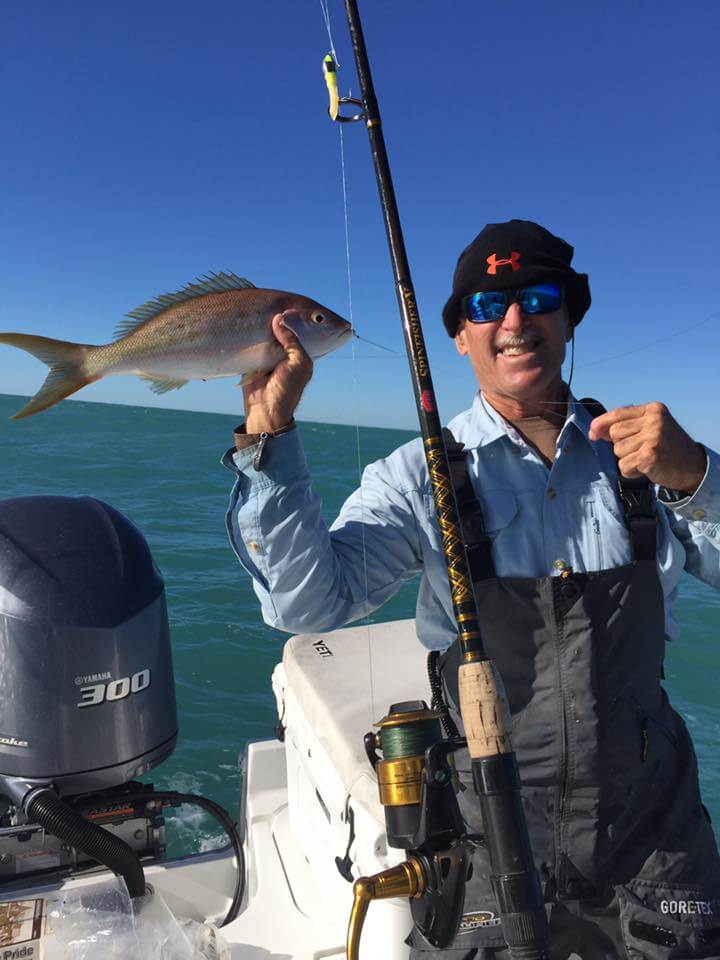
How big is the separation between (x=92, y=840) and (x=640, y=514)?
195cm

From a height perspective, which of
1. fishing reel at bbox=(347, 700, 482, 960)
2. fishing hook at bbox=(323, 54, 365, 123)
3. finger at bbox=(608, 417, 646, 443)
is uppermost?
fishing hook at bbox=(323, 54, 365, 123)

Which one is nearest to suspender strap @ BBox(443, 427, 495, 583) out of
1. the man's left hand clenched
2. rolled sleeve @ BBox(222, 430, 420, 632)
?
rolled sleeve @ BBox(222, 430, 420, 632)

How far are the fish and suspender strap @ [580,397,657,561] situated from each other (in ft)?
3.19

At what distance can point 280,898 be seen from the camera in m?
2.41

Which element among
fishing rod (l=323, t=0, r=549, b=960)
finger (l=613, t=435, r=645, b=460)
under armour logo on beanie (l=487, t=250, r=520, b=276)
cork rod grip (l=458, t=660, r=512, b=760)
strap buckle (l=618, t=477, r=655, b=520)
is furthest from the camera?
under armour logo on beanie (l=487, t=250, r=520, b=276)

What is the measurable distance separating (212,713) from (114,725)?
3263 millimetres

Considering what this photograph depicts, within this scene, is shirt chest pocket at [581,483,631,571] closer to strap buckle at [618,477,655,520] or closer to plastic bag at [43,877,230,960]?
strap buckle at [618,477,655,520]

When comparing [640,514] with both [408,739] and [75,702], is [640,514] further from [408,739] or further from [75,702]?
[75,702]

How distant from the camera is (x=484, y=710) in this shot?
1.56m

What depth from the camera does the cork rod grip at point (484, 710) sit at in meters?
1.52

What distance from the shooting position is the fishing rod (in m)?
1.38

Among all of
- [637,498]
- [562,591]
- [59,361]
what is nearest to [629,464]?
[637,498]

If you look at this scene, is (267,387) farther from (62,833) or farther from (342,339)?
(62,833)

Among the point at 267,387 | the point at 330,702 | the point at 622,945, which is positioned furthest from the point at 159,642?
the point at 622,945
